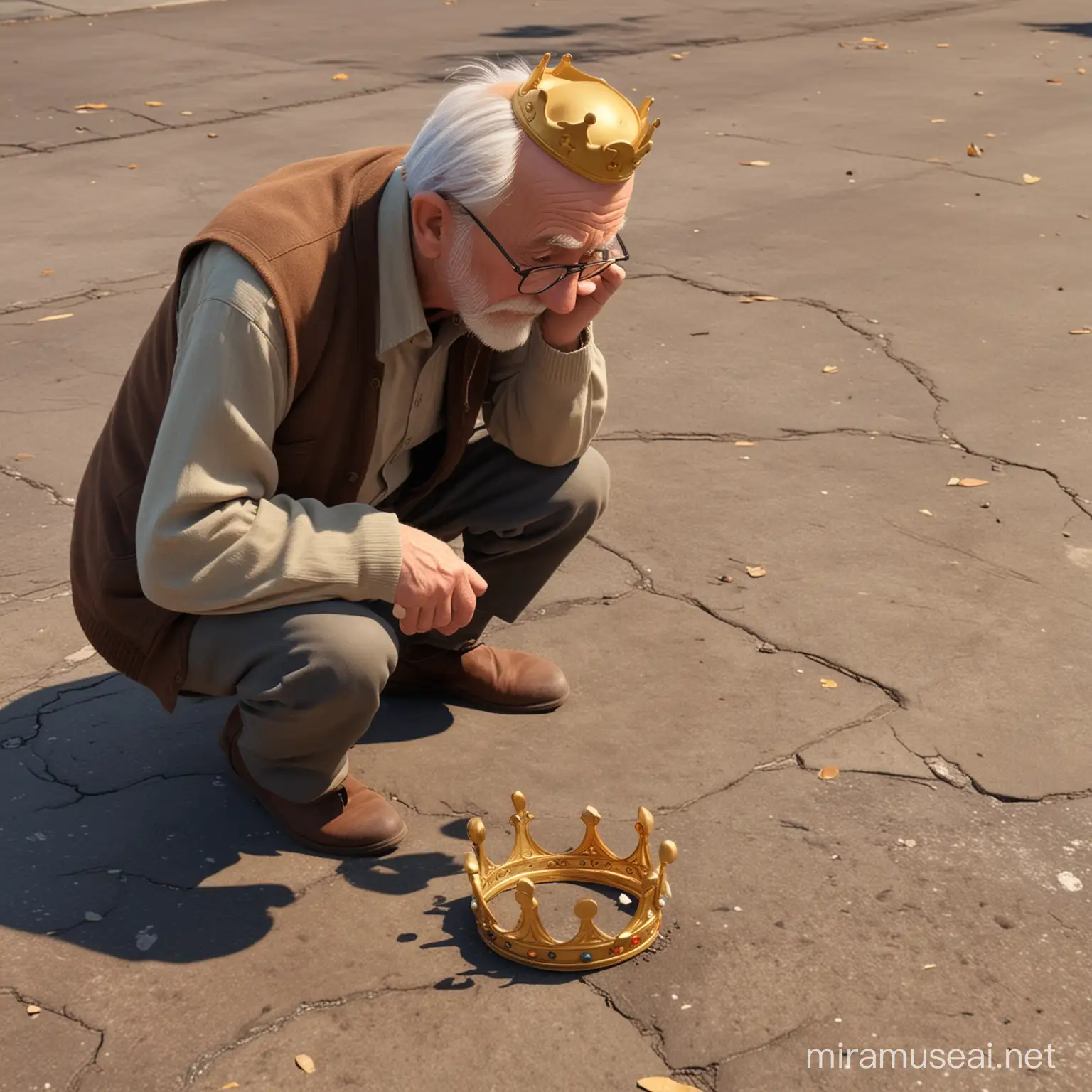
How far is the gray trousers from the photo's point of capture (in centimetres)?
263

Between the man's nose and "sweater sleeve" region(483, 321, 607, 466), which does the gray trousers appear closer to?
"sweater sleeve" region(483, 321, 607, 466)

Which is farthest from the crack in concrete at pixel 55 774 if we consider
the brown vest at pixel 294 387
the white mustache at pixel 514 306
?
the white mustache at pixel 514 306

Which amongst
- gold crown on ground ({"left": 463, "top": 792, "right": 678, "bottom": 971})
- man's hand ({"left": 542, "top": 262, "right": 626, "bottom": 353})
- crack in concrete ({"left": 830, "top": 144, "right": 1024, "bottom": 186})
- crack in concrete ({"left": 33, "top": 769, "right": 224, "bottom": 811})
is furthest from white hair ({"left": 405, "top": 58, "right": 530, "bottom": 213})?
crack in concrete ({"left": 830, "top": 144, "right": 1024, "bottom": 186})

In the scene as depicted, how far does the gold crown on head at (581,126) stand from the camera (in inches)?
100

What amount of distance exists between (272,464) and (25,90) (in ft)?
26.0

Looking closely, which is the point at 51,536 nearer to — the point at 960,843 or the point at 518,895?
the point at 518,895

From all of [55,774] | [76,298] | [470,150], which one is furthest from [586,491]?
[76,298]

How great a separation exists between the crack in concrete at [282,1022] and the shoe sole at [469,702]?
900mm

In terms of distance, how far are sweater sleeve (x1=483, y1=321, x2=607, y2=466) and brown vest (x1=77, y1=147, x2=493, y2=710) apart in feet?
1.37

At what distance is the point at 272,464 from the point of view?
8.60ft

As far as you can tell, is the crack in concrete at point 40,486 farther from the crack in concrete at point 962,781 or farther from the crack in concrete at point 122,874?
the crack in concrete at point 962,781

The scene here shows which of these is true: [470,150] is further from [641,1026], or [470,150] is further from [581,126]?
[641,1026]

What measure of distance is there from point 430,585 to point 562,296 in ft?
1.90

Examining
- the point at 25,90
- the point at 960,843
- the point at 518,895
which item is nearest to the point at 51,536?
the point at 518,895
